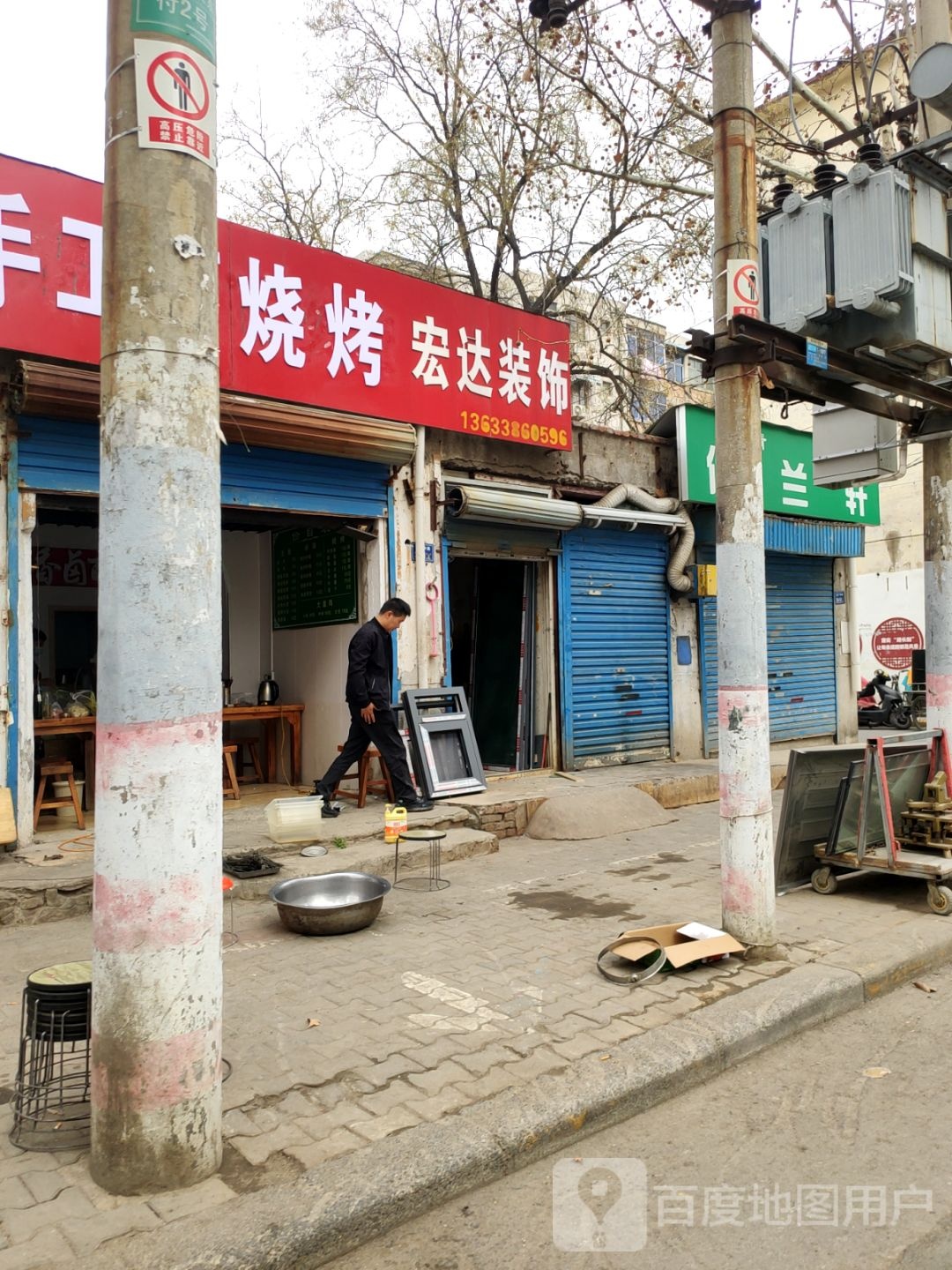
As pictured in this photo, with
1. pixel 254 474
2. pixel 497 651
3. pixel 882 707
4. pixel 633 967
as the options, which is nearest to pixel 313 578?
pixel 254 474

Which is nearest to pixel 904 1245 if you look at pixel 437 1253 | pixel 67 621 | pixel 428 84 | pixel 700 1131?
pixel 700 1131

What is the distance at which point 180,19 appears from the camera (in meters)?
2.87

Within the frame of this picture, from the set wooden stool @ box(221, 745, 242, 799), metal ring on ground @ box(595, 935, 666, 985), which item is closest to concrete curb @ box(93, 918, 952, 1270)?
metal ring on ground @ box(595, 935, 666, 985)

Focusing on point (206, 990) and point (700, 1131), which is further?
point (700, 1131)

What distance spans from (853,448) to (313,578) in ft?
19.2

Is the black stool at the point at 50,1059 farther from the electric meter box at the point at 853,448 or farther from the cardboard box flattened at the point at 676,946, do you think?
the electric meter box at the point at 853,448

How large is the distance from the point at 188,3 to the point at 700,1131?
14.1 feet

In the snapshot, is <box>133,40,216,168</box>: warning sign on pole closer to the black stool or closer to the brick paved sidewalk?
the black stool

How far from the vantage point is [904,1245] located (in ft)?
9.04

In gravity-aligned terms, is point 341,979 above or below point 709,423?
below

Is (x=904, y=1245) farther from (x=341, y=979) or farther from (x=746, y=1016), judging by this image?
(x=341, y=979)

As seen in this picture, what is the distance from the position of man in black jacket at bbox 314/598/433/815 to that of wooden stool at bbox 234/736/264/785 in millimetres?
2588

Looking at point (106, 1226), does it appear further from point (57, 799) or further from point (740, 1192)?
point (57, 799)

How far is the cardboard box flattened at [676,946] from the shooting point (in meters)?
4.80
